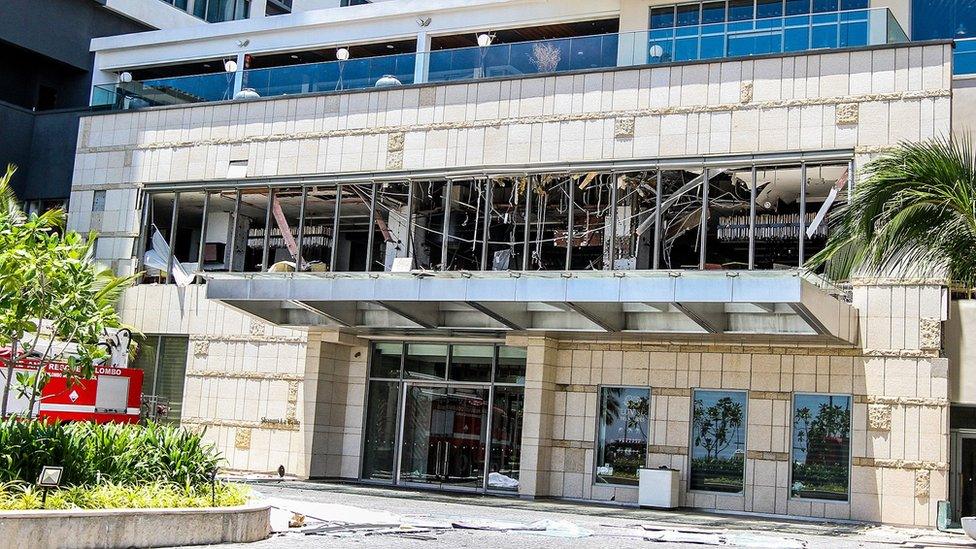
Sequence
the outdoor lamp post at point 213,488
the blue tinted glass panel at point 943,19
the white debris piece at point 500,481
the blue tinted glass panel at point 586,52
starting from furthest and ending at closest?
the blue tinted glass panel at point 943,19, the blue tinted glass panel at point 586,52, the white debris piece at point 500,481, the outdoor lamp post at point 213,488

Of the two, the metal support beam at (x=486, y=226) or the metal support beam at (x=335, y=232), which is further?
the metal support beam at (x=335, y=232)

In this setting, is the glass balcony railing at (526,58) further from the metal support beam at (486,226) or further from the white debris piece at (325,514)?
the white debris piece at (325,514)

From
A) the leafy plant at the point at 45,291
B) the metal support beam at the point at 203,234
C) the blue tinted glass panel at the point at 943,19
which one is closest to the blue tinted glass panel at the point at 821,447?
the blue tinted glass panel at the point at 943,19

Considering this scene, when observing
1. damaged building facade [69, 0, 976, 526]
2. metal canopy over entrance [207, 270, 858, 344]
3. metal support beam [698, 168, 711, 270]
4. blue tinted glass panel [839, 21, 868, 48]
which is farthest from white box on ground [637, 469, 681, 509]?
blue tinted glass panel [839, 21, 868, 48]

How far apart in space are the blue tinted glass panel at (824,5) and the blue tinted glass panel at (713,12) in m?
2.12

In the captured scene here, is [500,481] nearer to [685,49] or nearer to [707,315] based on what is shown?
[707,315]

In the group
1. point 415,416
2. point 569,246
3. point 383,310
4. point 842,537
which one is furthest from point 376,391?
point 842,537

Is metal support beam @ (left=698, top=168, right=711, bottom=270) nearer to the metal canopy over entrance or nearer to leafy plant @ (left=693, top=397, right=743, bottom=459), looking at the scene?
the metal canopy over entrance

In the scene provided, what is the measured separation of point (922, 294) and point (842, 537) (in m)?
5.67

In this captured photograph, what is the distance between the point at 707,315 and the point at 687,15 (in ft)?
31.8

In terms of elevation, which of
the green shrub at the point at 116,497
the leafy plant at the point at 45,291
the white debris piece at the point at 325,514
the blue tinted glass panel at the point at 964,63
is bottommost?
the white debris piece at the point at 325,514

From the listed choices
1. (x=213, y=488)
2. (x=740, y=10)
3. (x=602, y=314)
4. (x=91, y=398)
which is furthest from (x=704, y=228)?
(x=91, y=398)

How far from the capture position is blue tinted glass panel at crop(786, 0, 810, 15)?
26719 millimetres

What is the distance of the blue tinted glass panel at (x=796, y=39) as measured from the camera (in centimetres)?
2323
